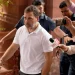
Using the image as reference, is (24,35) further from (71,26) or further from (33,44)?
(71,26)

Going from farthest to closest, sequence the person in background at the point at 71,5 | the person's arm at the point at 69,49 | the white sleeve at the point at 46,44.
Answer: the person in background at the point at 71,5, the white sleeve at the point at 46,44, the person's arm at the point at 69,49

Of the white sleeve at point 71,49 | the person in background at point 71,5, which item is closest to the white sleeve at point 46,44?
the white sleeve at point 71,49

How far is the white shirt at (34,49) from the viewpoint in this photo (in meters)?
3.08

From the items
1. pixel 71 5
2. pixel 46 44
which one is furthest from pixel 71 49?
pixel 71 5

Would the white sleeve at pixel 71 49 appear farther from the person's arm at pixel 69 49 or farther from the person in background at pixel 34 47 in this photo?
the person in background at pixel 34 47

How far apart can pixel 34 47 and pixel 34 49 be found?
2cm

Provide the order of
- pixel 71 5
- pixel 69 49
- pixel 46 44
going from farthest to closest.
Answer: pixel 71 5 < pixel 46 44 < pixel 69 49

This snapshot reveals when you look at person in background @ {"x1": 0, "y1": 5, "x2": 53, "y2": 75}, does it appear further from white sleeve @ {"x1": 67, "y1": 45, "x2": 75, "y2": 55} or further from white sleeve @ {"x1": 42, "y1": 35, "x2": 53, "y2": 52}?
white sleeve @ {"x1": 67, "y1": 45, "x2": 75, "y2": 55}

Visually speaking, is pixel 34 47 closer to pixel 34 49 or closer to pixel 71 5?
pixel 34 49

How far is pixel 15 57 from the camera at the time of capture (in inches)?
194

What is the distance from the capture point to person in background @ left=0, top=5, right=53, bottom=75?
308cm

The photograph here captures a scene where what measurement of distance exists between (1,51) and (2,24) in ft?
2.35

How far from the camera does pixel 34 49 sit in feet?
10.2

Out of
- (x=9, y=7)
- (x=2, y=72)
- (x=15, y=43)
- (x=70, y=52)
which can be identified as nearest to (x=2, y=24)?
(x=9, y=7)
